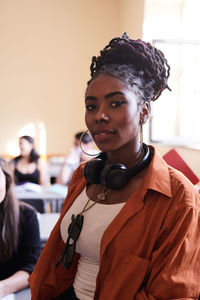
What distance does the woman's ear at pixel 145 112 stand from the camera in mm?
895

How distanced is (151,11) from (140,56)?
3.16 meters

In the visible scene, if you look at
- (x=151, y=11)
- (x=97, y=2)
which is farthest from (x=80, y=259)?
Result: (x=97, y=2)

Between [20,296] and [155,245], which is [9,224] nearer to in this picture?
[20,296]

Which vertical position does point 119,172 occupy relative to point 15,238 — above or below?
above

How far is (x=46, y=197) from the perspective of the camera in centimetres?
299

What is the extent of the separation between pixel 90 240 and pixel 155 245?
0.62 ft

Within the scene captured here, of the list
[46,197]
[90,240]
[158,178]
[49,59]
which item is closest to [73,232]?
[90,240]

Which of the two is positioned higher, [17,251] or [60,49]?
[60,49]

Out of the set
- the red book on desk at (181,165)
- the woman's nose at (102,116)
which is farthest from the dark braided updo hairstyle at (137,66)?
the red book on desk at (181,165)

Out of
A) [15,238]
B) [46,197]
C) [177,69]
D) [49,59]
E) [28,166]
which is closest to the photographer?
[15,238]

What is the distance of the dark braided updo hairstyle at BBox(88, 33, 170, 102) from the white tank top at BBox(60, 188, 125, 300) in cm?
34

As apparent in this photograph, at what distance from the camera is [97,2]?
5262mm

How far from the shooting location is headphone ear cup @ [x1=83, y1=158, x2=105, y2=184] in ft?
3.18

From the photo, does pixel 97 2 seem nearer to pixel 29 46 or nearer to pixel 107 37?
pixel 107 37
